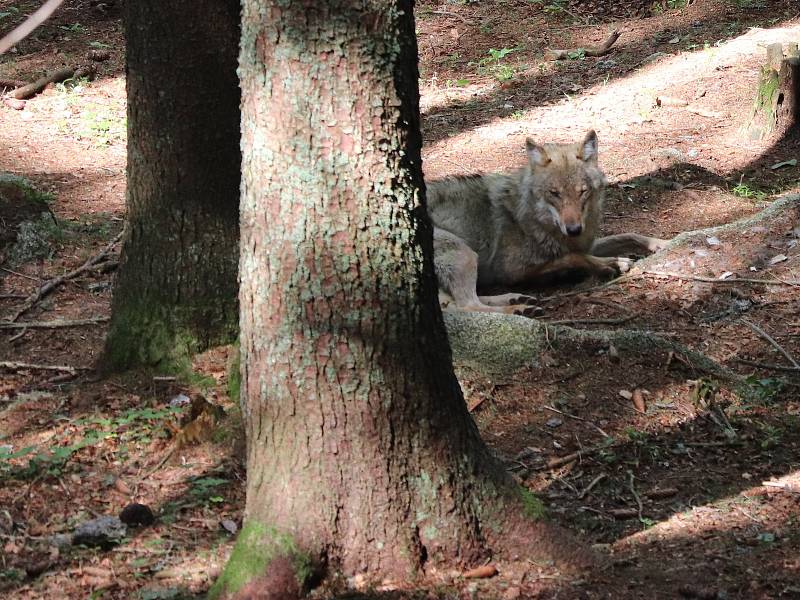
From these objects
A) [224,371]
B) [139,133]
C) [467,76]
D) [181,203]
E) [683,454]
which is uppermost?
[467,76]

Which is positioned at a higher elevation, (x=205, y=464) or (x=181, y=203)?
(x=181, y=203)

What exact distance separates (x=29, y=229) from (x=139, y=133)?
122 inches

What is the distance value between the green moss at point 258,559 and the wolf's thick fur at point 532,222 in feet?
15.8

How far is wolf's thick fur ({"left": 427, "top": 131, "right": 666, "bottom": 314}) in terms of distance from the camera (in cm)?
825

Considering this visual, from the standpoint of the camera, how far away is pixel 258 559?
11.1 ft

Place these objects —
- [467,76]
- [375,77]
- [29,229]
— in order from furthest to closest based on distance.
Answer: [467,76] → [29,229] → [375,77]

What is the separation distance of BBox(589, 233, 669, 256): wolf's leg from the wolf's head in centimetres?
16

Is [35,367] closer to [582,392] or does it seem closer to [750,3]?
[582,392]

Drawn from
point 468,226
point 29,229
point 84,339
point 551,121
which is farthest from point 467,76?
point 84,339

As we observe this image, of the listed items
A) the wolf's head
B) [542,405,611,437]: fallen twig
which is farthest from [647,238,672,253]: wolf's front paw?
[542,405,611,437]: fallen twig

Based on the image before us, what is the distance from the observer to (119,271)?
5547mm

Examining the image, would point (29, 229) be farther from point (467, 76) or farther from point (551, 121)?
point (467, 76)

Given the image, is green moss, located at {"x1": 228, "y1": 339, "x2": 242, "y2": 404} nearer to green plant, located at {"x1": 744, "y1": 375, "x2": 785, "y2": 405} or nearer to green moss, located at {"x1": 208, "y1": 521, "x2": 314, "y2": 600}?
green moss, located at {"x1": 208, "y1": 521, "x2": 314, "y2": 600}

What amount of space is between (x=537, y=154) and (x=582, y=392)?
11.6 ft
